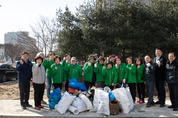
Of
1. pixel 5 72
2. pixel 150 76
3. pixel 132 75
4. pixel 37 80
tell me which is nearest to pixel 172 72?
pixel 150 76

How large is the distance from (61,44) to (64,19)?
2.41 meters

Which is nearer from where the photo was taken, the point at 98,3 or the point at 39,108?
the point at 39,108

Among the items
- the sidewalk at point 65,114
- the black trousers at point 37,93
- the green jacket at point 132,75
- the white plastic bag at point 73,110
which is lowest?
the sidewalk at point 65,114

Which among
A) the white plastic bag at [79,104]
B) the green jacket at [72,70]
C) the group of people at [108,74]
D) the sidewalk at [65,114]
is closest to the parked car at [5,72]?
the sidewalk at [65,114]

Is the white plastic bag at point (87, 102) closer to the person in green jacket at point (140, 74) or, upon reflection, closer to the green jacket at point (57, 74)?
the green jacket at point (57, 74)

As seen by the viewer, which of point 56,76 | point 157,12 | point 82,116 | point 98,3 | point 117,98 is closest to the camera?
point 82,116

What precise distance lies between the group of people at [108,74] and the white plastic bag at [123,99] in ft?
2.38

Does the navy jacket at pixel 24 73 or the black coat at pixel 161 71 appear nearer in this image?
the navy jacket at pixel 24 73

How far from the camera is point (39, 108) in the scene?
529 centimetres

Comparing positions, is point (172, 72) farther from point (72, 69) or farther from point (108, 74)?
point (72, 69)

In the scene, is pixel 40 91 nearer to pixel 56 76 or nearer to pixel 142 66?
pixel 56 76

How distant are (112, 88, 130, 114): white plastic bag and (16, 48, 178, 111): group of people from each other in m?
0.73

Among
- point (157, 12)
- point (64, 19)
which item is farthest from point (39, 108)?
point (157, 12)

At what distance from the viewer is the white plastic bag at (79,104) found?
491cm
